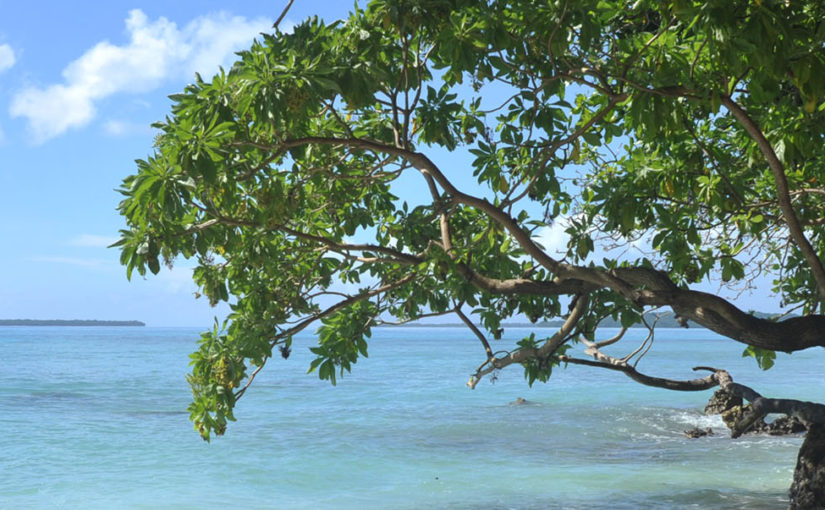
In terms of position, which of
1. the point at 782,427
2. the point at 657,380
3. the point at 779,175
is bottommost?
the point at 782,427

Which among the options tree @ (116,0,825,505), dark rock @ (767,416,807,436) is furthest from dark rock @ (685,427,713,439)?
tree @ (116,0,825,505)

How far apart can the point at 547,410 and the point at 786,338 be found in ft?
53.8

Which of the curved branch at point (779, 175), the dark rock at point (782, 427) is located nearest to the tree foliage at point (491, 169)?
the curved branch at point (779, 175)

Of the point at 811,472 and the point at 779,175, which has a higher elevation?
the point at 779,175

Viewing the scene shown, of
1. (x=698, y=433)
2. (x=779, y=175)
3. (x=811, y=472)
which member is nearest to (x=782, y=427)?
(x=698, y=433)

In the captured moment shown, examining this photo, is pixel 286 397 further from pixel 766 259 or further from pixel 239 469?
pixel 766 259

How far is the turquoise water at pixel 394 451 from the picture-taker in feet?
35.7

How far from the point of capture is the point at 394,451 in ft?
50.2

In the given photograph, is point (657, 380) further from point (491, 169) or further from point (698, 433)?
point (698, 433)

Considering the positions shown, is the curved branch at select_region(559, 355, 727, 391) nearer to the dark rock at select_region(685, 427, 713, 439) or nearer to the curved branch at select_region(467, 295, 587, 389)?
the curved branch at select_region(467, 295, 587, 389)

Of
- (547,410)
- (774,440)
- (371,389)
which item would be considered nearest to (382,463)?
(774,440)

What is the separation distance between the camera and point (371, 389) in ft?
93.9

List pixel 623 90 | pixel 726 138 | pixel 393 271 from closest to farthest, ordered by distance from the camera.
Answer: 1. pixel 623 90
2. pixel 726 138
3. pixel 393 271

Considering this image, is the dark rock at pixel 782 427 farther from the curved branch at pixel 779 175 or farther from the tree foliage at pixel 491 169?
the curved branch at pixel 779 175
